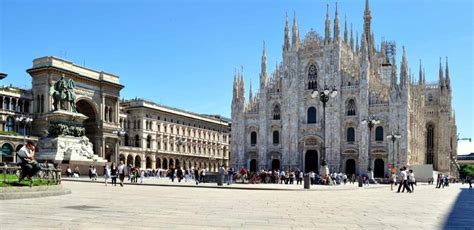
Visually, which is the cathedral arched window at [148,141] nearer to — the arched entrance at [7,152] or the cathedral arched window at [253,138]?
the cathedral arched window at [253,138]

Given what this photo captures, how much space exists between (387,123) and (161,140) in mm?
38433

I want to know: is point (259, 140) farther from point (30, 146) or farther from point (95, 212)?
point (95, 212)

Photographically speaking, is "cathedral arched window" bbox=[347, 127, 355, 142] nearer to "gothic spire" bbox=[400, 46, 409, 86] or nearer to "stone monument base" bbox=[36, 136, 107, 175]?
"gothic spire" bbox=[400, 46, 409, 86]

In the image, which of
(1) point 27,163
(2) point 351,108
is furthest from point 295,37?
(1) point 27,163

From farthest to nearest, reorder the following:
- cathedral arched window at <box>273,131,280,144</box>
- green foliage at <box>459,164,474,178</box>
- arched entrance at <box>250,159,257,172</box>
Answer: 1. green foliage at <box>459,164,474,178</box>
2. arched entrance at <box>250,159,257,172</box>
3. cathedral arched window at <box>273,131,280,144</box>

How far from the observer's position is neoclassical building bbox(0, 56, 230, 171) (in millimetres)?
60719

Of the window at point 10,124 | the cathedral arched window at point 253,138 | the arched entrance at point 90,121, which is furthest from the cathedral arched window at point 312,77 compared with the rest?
the window at point 10,124

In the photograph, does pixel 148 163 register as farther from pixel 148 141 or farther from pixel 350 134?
pixel 350 134

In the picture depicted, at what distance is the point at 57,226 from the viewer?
8695 mm

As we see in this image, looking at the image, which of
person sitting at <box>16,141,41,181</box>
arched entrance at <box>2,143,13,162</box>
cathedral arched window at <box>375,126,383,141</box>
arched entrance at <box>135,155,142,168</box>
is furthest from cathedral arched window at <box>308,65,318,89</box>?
person sitting at <box>16,141,41,181</box>

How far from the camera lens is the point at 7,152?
190 ft

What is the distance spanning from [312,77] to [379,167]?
15163 millimetres

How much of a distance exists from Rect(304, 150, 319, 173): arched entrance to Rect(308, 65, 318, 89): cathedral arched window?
29.8 ft

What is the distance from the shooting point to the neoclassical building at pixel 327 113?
60188mm
